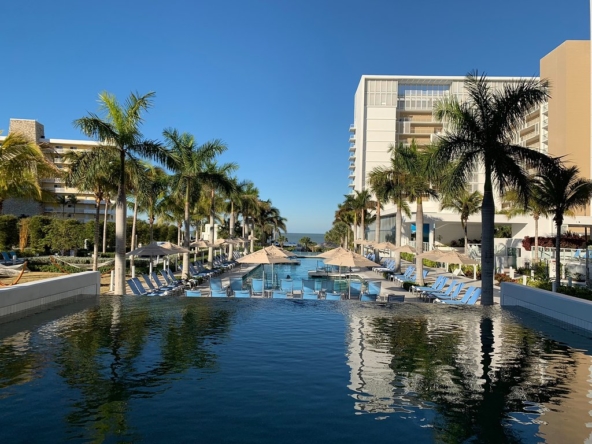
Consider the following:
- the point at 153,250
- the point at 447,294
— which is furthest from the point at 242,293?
the point at 447,294

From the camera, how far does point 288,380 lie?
6.70 meters

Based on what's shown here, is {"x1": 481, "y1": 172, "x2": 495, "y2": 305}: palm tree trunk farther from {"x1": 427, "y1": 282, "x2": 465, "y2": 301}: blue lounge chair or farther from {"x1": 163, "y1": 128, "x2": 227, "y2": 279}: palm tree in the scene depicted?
{"x1": 163, "y1": 128, "x2": 227, "y2": 279}: palm tree

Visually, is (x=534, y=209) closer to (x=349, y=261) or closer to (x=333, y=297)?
(x=349, y=261)

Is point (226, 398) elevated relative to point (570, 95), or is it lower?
lower

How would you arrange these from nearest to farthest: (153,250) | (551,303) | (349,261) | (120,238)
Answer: (551,303) < (120,238) < (349,261) < (153,250)

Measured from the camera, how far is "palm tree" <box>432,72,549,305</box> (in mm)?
14180

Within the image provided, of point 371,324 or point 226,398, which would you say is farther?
point 371,324

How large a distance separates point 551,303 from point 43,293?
13.6m

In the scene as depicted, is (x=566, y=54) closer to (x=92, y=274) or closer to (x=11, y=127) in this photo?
(x=92, y=274)

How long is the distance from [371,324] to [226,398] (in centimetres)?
584

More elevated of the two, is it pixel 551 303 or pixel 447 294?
pixel 551 303

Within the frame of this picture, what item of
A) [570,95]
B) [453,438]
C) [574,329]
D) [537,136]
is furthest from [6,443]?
[537,136]

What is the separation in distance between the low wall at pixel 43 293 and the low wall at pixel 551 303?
13.3 metres

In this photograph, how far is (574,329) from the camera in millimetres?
10672
